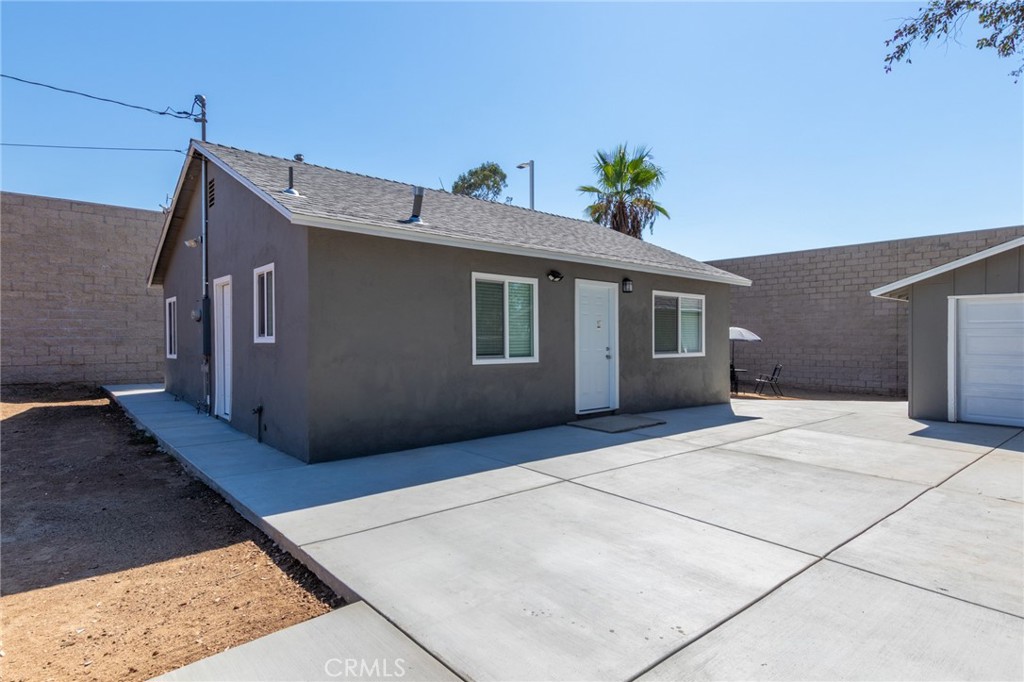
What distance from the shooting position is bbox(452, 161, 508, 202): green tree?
27484mm

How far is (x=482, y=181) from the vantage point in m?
27.5

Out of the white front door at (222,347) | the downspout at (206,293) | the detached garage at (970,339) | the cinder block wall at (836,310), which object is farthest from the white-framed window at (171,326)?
the cinder block wall at (836,310)

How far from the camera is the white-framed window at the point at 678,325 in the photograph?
33.2 feet

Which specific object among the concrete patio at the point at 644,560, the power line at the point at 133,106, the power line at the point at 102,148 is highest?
the power line at the point at 133,106

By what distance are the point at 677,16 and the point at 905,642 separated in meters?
8.68

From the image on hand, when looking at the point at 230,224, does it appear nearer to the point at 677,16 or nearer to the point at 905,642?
the point at 677,16

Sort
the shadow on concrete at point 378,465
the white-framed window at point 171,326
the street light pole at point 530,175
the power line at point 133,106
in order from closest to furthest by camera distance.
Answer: the shadow on concrete at point 378,465, the power line at point 133,106, the white-framed window at point 171,326, the street light pole at point 530,175

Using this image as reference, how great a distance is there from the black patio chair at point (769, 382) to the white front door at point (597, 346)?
824 cm

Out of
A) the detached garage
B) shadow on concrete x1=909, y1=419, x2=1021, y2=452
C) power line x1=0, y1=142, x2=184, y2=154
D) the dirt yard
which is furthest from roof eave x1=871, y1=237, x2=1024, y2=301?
power line x1=0, y1=142, x2=184, y2=154

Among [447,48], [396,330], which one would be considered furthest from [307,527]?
[447,48]

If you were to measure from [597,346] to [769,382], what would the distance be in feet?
30.2

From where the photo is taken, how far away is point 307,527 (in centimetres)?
391

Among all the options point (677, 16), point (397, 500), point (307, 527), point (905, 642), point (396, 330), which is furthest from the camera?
point (677, 16)

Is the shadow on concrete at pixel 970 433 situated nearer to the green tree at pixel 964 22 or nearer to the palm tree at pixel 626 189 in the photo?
the green tree at pixel 964 22
